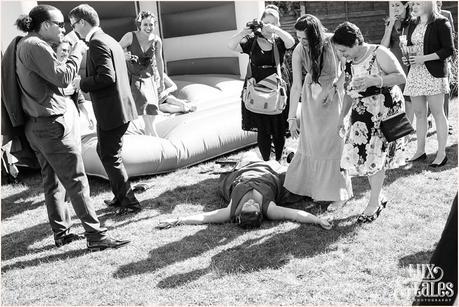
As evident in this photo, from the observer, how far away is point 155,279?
3150mm

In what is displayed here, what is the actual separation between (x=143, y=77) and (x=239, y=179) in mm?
1999

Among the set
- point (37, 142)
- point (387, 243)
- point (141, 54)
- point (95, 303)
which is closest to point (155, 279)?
point (95, 303)

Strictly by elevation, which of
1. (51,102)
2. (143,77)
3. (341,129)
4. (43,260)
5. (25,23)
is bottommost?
(43,260)

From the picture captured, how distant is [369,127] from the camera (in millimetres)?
3650

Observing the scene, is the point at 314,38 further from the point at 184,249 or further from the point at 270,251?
the point at 184,249

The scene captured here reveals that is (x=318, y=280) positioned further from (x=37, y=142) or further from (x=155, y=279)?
(x=37, y=142)

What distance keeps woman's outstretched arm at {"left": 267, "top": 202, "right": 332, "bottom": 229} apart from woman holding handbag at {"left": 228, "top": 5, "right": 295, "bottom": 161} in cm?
114

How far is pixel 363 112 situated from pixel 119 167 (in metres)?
1.97

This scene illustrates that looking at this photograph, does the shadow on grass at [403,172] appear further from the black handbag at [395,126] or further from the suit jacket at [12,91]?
the suit jacket at [12,91]

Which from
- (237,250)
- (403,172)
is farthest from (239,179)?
(403,172)

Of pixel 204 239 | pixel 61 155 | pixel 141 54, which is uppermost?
pixel 141 54

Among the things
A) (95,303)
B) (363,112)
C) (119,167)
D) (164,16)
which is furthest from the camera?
(164,16)

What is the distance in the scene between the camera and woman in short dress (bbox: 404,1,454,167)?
15.9ft

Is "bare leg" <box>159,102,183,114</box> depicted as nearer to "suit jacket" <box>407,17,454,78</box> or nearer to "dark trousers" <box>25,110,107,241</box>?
"dark trousers" <box>25,110,107,241</box>
